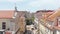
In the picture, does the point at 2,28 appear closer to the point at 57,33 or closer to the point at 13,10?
the point at 13,10

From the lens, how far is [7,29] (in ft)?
115

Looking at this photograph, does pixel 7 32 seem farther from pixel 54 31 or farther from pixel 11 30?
pixel 54 31

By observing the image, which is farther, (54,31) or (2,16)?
(2,16)

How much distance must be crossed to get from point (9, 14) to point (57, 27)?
1347 centimetres

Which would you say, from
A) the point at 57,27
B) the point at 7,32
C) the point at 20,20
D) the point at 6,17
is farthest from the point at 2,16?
the point at 57,27

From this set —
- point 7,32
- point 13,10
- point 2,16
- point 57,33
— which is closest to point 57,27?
point 57,33

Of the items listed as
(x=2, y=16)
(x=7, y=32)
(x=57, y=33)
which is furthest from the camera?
(x=2, y=16)

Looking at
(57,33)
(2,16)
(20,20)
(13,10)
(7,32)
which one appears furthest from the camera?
(20,20)

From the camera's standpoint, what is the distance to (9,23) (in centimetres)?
3534

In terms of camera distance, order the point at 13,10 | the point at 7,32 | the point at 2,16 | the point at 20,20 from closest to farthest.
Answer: the point at 7,32 < the point at 2,16 < the point at 13,10 < the point at 20,20

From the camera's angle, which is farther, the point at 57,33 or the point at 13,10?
the point at 13,10

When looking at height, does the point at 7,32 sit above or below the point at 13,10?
below

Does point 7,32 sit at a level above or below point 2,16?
below

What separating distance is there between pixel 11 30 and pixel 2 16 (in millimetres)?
2842
